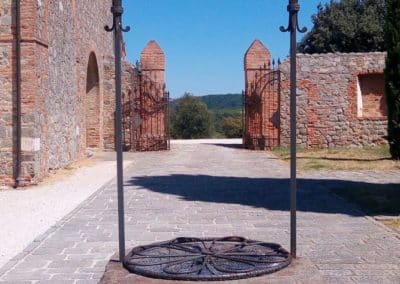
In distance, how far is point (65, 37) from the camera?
14.7 metres

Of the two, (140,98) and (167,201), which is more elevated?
(140,98)

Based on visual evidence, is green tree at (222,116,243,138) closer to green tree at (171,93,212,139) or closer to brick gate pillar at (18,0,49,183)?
green tree at (171,93,212,139)

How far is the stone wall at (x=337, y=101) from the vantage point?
20.1 meters

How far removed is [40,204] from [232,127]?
32.8 m

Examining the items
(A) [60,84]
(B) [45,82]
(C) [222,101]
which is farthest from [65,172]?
(C) [222,101]

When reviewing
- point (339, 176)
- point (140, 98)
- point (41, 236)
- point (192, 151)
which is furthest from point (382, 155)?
point (41, 236)

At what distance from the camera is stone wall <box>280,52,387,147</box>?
65.9 feet

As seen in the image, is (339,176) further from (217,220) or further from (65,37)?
(65,37)

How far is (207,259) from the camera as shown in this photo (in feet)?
14.2

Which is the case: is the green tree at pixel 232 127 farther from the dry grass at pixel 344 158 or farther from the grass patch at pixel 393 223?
the grass patch at pixel 393 223

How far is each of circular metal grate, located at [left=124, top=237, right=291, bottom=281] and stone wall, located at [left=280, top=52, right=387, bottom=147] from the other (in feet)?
51.3

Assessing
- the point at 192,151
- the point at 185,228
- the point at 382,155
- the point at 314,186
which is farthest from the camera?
the point at 192,151

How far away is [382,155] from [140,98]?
8.42 metres

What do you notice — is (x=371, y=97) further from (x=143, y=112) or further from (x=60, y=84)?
(x=60, y=84)
